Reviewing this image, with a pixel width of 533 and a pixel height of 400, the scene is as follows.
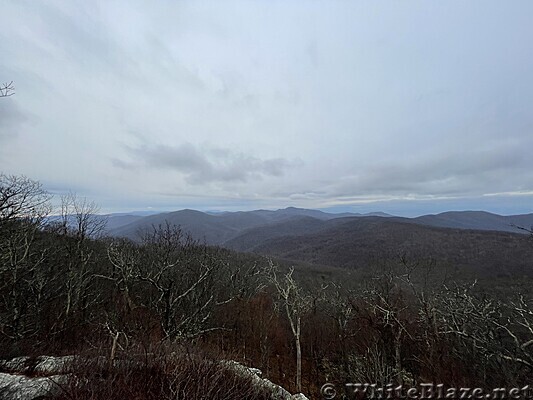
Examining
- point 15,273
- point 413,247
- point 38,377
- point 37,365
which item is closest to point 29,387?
point 38,377

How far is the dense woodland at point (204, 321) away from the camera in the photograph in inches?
443

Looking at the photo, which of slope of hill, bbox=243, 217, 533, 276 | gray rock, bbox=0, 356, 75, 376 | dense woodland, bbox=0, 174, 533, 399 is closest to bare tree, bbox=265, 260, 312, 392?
dense woodland, bbox=0, 174, 533, 399

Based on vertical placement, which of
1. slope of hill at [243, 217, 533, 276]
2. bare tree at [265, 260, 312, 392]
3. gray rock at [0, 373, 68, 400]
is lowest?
slope of hill at [243, 217, 533, 276]

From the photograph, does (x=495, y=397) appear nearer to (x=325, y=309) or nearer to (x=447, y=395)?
(x=447, y=395)

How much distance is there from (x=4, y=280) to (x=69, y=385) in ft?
58.0

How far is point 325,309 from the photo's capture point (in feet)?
141

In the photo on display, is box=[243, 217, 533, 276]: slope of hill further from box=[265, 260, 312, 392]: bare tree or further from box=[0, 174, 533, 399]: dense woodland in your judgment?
box=[265, 260, 312, 392]: bare tree

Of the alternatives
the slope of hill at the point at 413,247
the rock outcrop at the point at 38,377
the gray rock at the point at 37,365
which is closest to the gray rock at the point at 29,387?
the rock outcrop at the point at 38,377

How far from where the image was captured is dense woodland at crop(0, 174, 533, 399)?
1125 centimetres

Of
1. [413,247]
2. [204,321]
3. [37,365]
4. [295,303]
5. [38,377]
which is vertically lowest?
[413,247]

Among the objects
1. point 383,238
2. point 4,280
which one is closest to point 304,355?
point 4,280

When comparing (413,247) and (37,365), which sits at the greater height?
(37,365)

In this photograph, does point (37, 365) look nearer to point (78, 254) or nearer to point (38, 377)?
point (38, 377)

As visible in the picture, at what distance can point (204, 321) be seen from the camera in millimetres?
24453
